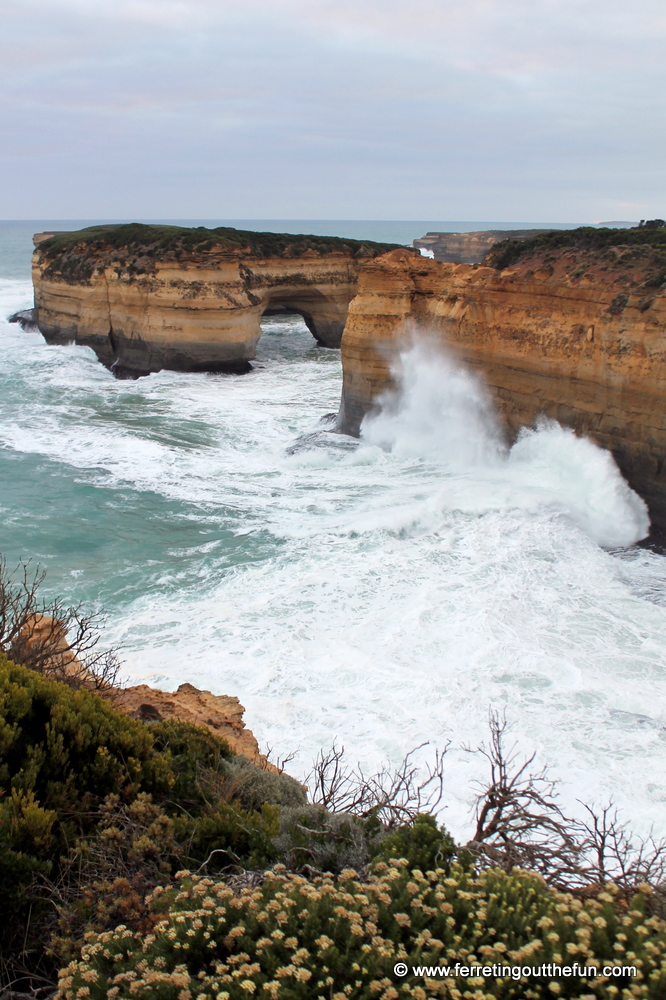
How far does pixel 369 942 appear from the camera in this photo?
325cm

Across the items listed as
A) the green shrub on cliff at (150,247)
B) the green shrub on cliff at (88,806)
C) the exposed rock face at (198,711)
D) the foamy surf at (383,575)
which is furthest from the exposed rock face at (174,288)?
the green shrub on cliff at (88,806)

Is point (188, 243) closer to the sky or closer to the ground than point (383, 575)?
closer to the sky

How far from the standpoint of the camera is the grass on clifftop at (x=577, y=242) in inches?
543

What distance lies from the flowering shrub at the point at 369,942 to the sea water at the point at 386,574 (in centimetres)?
346

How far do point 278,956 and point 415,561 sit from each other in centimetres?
900

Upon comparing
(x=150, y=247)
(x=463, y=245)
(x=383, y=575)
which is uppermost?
(x=463, y=245)

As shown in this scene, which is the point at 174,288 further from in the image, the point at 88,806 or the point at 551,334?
the point at 88,806

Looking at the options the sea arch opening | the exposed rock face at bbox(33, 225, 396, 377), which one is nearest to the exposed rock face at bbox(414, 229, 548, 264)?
the sea arch opening

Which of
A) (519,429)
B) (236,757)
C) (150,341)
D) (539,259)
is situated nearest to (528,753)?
(236,757)

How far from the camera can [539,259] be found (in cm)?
1502

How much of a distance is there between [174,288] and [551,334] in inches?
707

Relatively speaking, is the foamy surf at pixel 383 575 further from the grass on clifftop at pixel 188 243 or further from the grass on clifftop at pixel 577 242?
the grass on clifftop at pixel 188 243

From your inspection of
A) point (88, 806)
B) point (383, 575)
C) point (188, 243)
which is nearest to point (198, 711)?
point (88, 806)

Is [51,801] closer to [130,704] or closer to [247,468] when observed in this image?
[130,704]
